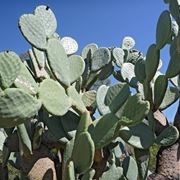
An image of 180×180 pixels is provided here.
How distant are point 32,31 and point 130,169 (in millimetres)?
705

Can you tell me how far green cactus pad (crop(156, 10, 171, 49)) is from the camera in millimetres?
1907

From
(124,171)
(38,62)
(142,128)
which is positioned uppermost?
(38,62)

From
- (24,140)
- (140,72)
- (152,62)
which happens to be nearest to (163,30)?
(152,62)

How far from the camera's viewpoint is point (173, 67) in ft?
6.20

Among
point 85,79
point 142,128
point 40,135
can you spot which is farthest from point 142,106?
point 85,79

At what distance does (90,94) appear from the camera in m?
2.05

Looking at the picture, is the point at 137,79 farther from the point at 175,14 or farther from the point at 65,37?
the point at 65,37

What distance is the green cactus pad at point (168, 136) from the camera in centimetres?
181

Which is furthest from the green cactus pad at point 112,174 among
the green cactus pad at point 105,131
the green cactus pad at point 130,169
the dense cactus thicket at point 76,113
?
the green cactus pad at point 105,131

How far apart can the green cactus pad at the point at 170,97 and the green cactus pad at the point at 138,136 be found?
0.83 ft

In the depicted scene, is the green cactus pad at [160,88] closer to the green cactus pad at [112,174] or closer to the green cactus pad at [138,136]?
the green cactus pad at [138,136]

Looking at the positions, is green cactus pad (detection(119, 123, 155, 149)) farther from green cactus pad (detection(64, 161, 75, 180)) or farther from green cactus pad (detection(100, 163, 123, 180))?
green cactus pad (detection(64, 161, 75, 180))

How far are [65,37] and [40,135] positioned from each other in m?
0.85

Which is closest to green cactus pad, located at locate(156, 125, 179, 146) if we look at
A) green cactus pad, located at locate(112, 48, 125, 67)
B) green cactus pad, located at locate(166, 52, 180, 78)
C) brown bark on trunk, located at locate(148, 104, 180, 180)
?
brown bark on trunk, located at locate(148, 104, 180, 180)
